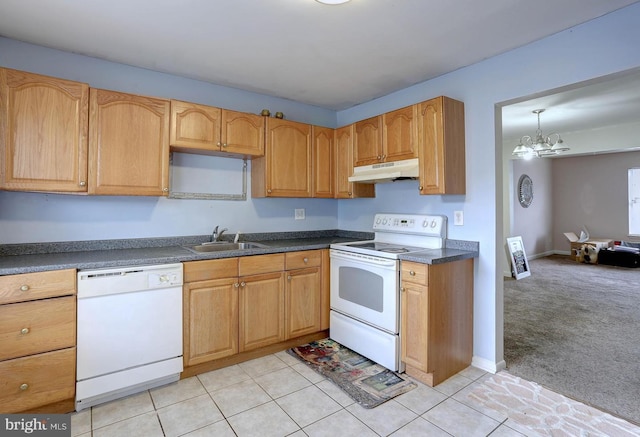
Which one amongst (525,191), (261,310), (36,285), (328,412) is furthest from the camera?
(525,191)

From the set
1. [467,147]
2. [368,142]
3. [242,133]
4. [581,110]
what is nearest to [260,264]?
[242,133]

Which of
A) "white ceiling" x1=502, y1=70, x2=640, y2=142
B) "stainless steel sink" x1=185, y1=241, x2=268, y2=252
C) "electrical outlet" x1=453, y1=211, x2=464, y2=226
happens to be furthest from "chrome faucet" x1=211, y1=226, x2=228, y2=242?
"white ceiling" x1=502, y1=70, x2=640, y2=142

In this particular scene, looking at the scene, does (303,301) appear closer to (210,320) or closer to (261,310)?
(261,310)

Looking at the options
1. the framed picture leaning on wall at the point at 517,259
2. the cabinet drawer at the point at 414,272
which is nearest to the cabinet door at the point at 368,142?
the cabinet drawer at the point at 414,272

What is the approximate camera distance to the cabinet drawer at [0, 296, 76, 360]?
1750mm

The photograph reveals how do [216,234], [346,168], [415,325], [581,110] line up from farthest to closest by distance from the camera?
1. [581,110]
2. [346,168]
3. [216,234]
4. [415,325]

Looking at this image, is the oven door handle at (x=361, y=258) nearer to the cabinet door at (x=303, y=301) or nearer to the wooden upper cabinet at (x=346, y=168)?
the cabinet door at (x=303, y=301)

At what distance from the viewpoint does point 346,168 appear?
3.36 meters

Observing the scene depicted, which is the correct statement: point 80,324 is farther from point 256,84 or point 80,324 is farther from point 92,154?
point 256,84

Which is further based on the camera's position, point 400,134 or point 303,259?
point 303,259

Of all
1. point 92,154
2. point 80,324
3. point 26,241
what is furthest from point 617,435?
point 26,241

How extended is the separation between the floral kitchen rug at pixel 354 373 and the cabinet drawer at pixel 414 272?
73 cm

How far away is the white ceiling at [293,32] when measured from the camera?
1851 millimetres

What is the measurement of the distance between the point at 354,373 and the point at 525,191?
250 inches
